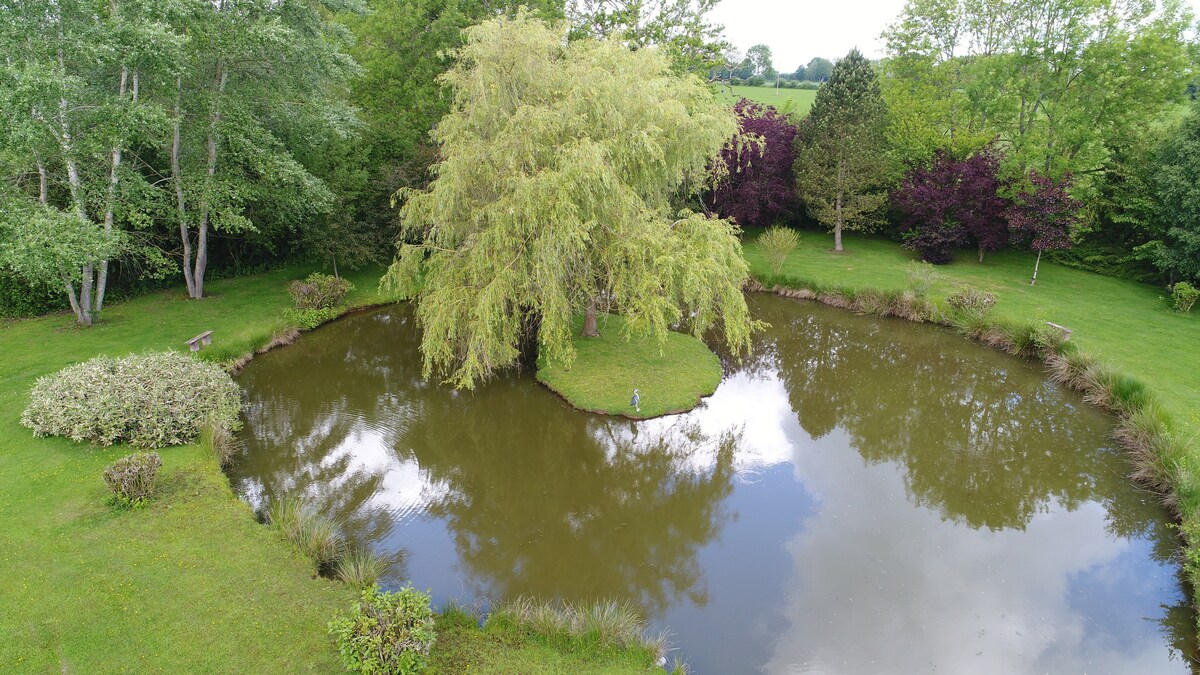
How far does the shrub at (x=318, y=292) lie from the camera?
1838 centimetres

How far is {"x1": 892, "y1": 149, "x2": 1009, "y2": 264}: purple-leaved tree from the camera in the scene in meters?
22.1

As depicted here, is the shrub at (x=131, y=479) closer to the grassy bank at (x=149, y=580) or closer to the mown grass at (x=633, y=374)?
the grassy bank at (x=149, y=580)

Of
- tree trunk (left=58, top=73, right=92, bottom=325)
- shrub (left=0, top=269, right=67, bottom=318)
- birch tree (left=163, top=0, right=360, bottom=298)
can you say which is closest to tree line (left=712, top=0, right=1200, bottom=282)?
birch tree (left=163, top=0, right=360, bottom=298)

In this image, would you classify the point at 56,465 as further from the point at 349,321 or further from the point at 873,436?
the point at 873,436

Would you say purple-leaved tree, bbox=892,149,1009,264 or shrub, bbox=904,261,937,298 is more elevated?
purple-leaved tree, bbox=892,149,1009,264

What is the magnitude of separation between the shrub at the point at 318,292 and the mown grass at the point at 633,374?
808 centimetres

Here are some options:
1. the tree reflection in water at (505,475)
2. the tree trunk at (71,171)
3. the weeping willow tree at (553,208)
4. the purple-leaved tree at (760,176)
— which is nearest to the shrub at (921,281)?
the purple-leaved tree at (760,176)

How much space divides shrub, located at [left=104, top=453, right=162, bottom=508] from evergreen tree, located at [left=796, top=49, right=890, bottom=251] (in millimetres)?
22937

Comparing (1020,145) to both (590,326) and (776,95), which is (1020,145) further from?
(776,95)

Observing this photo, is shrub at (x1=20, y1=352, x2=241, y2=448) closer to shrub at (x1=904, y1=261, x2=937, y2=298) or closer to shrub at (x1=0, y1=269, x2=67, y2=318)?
shrub at (x1=0, y1=269, x2=67, y2=318)

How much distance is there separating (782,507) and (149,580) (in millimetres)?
9374

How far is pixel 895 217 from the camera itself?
26.8m

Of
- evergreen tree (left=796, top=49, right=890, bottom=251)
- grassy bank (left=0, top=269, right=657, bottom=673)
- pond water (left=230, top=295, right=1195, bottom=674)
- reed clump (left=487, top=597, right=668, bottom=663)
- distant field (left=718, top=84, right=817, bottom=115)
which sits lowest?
pond water (left=230, top=295, right=1195, bottom=674)

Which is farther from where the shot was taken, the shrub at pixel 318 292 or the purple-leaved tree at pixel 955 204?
the purple-leaved tree at pixel 955 204
